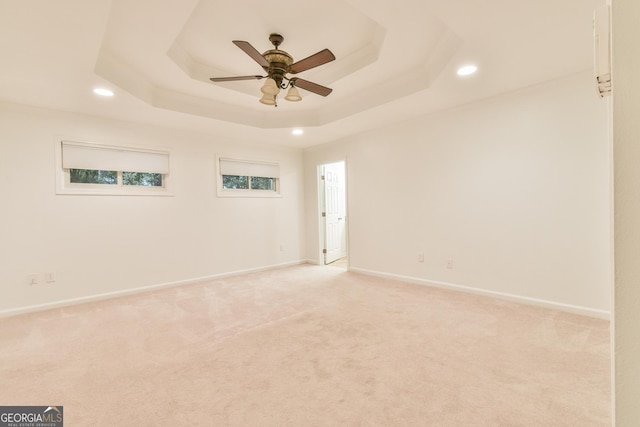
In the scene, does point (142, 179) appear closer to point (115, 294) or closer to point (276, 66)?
point (115, 294)

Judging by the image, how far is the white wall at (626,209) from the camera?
0.40 m

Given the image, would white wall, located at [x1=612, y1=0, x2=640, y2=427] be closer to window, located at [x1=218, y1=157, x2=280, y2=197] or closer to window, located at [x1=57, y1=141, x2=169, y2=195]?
window, located at [x1=57, y1=141, x2=169, y2=195]

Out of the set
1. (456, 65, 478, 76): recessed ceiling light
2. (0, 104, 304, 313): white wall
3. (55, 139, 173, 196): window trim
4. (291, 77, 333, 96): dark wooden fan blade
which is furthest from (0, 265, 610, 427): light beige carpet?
(456, 65, 478, 76): recessed ceiling light

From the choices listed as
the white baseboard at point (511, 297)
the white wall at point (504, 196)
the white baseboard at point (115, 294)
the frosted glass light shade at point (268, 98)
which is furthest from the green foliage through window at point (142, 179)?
the white baseboard at point (511, 297)

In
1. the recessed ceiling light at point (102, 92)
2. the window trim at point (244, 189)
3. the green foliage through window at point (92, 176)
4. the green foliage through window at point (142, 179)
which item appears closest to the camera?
the recessed ceiling light at point (102, 92)

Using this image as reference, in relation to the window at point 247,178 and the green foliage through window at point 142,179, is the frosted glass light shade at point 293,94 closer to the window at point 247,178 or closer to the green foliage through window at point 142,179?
the window at point 247,178

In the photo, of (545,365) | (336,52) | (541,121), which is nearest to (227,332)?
(545,365)

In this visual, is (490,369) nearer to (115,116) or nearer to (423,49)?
(423,49)

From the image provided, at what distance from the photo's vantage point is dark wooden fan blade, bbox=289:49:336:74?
2145mm

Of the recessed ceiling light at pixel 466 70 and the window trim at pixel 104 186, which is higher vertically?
the recessed ceiling light at pixel 466 70

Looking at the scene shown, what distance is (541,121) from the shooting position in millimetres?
3016

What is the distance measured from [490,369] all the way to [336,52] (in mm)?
3006

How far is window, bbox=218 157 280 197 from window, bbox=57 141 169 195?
0.88 metres

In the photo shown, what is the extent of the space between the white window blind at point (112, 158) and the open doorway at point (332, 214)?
2.78 metres
